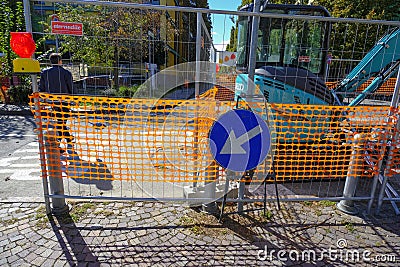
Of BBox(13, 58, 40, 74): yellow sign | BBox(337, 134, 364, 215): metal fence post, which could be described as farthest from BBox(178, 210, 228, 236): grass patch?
BBox(13, 58, 40, 74): yellow sign

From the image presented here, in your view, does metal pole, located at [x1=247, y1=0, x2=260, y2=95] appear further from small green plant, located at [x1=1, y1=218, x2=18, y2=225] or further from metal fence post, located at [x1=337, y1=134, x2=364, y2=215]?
small green plant, located at [x1=1, y1=218, x2=18, y2=225]

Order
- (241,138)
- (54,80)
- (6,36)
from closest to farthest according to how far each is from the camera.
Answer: (241,138) < (54,80) < (6,36)

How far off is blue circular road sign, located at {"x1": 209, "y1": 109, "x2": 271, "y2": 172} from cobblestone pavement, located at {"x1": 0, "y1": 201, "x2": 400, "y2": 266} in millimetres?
889

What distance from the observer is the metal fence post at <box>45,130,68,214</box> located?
10.1 feet

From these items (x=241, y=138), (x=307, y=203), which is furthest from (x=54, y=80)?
(x=307, y=203)

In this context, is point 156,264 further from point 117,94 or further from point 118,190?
point 117,94

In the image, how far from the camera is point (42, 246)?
2701mm

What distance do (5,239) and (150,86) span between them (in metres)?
2.61

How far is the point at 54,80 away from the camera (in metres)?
5.20

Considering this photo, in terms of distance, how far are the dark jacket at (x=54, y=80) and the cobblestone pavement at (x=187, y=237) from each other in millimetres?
2568

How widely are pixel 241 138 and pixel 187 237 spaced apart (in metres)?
1.28

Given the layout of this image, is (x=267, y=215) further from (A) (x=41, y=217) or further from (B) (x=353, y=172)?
(A) (x=41, y=217)

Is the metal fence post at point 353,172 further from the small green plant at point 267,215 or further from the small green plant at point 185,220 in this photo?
the small green plant at point 185,220

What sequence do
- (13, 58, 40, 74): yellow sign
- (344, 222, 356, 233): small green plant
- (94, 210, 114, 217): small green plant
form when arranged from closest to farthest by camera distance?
(13, 58, 40, 74): yellow sign < (344, 222, 356, 233): small green plant < (94, 210, 114, 217): small green plant
